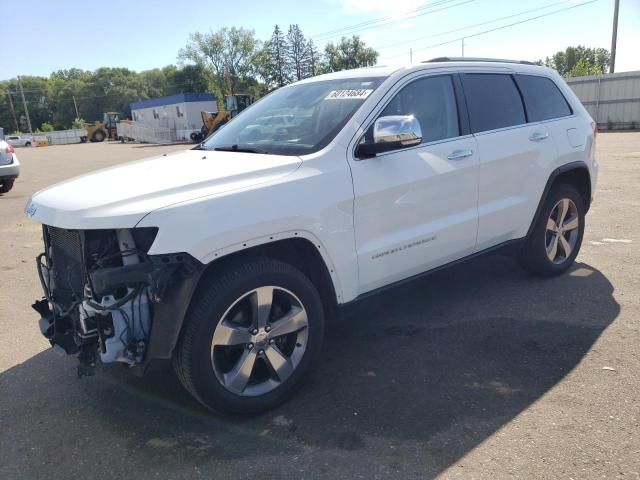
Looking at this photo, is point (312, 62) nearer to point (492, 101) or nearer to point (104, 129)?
point (104, 129)

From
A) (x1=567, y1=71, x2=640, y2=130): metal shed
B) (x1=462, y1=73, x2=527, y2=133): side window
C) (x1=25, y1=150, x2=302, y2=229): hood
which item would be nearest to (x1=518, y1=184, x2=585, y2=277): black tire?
(x1=462, y1=73, x2=527, y2=133): side window

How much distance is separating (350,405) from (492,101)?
8.59 ft

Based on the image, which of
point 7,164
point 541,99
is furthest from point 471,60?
point 7,164

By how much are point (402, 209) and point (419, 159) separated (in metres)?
0.37

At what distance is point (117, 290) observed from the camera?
2.74m

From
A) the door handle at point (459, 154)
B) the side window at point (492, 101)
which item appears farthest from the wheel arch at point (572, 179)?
→ the door handle at point (459, 154)

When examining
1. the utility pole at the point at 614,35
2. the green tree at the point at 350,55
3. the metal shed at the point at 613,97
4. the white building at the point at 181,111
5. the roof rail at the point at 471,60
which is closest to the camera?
the roof rail at the point at 471,60

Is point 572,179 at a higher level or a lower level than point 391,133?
lower

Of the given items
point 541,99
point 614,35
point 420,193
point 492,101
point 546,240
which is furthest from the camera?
point 614,35

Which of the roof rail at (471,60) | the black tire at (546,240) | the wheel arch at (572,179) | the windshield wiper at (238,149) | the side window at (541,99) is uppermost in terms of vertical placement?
the roof rail at (471,60)

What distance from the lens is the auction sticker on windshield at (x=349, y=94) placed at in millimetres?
3528

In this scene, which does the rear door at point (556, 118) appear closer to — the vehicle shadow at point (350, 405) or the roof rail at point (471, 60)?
the roof rail at point (471, 60)

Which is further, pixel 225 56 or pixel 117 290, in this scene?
pixel 225 56

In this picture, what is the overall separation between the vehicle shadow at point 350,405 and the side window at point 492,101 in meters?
1.48
